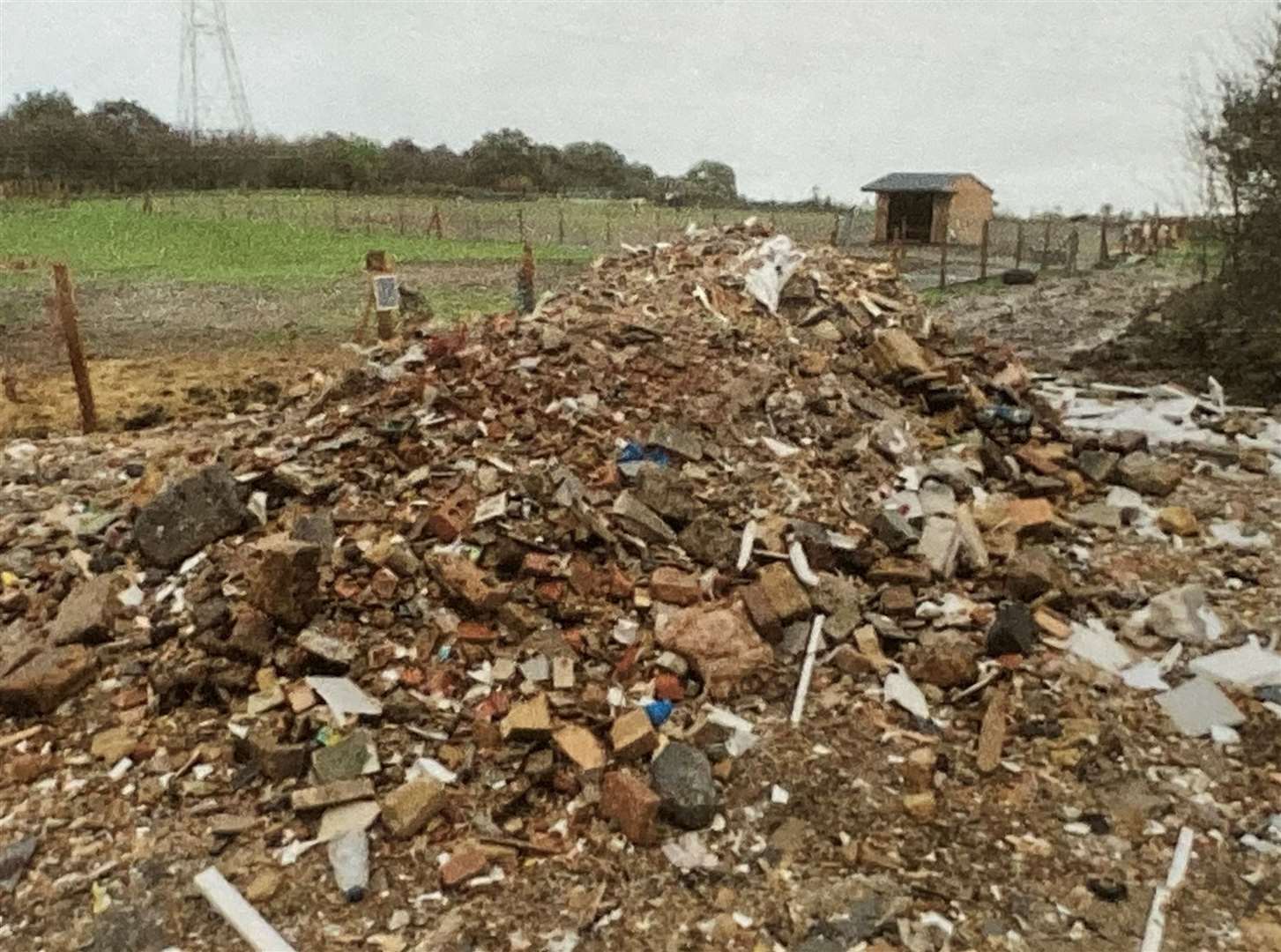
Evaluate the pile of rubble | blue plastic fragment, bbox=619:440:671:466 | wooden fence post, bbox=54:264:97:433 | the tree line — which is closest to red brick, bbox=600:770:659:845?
the pile of rubble

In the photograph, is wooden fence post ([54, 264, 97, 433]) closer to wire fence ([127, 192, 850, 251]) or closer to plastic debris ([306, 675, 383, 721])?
plastic debris ([306, 675, 383, 721])

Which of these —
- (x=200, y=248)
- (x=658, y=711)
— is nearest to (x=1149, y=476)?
(x=658, y=711)

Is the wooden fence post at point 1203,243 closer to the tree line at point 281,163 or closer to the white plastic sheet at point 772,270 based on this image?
the white plastic sheet at point 772,270

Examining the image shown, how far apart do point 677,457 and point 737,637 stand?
1.33m

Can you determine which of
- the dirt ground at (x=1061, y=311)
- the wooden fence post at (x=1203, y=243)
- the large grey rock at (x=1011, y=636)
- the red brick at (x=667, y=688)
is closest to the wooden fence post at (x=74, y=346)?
the red brick at (x=667, y=688)

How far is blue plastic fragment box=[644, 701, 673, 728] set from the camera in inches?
157

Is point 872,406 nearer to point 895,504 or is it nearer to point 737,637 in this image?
point 895,504

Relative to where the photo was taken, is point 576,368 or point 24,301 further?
point 24,301

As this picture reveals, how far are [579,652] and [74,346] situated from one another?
5.78 metres

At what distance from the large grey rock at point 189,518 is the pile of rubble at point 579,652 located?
0.06 feet

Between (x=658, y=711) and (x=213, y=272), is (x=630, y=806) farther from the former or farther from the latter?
(x=213, y=272)

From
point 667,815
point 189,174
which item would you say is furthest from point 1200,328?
point 189,174

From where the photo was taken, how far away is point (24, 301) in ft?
50.0

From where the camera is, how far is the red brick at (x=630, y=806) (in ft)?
11.4
